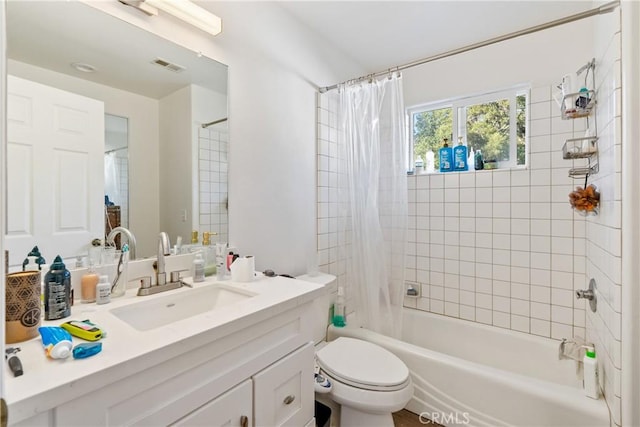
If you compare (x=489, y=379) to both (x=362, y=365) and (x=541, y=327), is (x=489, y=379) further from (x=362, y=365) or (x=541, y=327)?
(x=541, y=327)

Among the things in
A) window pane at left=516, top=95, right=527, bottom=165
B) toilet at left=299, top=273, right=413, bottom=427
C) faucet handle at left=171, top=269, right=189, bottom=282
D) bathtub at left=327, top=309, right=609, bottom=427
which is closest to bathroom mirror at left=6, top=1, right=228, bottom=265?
faucet handle at left=171, top=269, right=189, bottom=282

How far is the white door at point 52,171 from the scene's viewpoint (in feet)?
3.03

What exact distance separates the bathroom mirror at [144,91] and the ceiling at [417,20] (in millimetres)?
847

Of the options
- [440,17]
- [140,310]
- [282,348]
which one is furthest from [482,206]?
[140,310]

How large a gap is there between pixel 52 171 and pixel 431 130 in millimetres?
2426

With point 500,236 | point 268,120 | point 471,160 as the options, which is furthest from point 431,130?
point 268,120

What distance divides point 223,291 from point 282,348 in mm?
365

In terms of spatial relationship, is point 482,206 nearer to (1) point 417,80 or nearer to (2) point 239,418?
(1) point 417,80

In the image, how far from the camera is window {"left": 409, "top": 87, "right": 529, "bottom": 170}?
85.4 inches

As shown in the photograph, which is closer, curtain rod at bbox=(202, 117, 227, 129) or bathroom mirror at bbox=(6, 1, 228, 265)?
bathroom mirror at bbox=(6, 1, 228, 265)

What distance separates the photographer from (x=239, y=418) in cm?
90

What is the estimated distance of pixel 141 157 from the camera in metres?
1.25

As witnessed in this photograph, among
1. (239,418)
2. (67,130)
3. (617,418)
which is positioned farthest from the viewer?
(617,418)

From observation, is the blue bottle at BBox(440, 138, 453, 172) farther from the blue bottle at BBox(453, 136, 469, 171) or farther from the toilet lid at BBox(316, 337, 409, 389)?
the toilet lid at BBox(316, 337, 409, 389)
